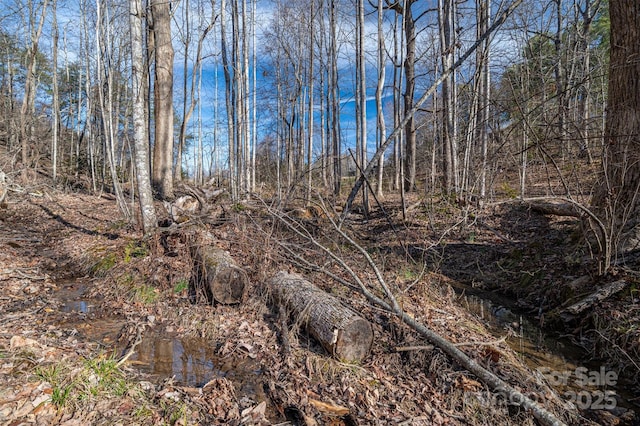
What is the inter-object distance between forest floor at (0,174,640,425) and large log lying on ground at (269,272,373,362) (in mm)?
154

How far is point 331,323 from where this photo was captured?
3836 millimetres

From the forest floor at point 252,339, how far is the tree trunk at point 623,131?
677mm

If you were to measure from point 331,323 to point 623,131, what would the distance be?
5301 millimetres

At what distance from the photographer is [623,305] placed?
4.45 metres

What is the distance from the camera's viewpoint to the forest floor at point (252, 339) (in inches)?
116

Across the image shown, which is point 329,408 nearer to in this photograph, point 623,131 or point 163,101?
point 623,131

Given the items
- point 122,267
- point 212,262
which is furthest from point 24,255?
point 212,262

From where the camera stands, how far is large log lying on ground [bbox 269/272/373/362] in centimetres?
375

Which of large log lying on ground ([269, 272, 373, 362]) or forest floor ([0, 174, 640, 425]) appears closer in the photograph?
forest floor ([0, 174, 640, 425])

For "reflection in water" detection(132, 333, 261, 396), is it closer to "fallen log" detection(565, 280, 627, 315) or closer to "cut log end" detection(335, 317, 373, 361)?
"cut log end" detection(335, 317, 373, 361)

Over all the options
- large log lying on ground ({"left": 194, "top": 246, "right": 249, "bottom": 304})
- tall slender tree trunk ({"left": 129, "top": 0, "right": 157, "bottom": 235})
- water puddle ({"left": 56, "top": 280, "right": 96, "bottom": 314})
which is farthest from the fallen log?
tall slender tree trunk ({"left": 129, "top": 0, "right": 157, "bottom": 235})

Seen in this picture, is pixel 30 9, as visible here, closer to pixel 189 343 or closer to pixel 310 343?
pixel 189 343

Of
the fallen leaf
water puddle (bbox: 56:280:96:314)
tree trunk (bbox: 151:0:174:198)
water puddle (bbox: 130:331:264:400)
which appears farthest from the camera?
tree trunk (bbox: 151:0:174:198)

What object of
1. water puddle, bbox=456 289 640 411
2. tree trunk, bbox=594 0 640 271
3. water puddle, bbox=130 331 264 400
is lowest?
water puddle, bbox=456 289 640 411
